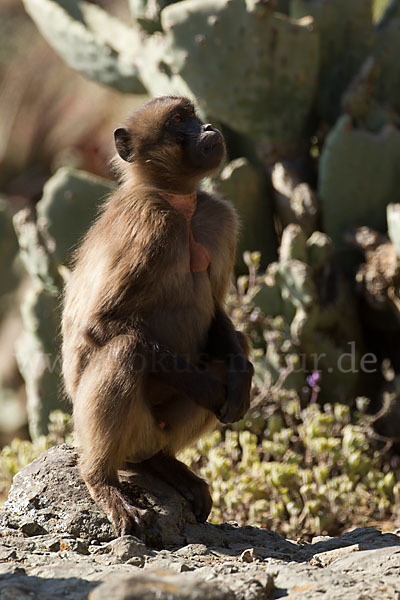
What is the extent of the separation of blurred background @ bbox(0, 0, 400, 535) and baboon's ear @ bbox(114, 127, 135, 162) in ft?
7.57

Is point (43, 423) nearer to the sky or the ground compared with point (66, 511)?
nearer to the ground

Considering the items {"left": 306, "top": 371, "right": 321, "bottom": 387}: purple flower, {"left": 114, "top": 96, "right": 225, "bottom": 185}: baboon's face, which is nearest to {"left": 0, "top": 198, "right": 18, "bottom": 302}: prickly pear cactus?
{"left": 306, "top": 371, "right": 321, "bottom": 387}: purple flower

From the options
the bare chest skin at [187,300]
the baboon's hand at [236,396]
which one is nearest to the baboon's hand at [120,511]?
the baboon's hand at [236,396]

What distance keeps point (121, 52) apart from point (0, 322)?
397 centimetres

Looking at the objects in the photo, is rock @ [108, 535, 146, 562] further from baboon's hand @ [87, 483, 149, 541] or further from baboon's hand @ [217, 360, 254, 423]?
baboon's hand @ [217, 360, 254, 423]

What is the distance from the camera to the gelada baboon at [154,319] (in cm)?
380

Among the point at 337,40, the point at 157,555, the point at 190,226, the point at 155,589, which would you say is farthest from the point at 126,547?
the point at 337,40

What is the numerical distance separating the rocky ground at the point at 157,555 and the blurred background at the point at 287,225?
5.65ft

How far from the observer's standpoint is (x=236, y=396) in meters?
4.11

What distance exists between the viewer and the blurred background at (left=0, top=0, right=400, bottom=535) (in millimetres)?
6109

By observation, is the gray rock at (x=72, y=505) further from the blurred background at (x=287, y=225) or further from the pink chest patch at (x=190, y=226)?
the blurred background at (x=287, y=225)

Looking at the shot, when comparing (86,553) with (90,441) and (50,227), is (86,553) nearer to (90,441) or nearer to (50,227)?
(90,441)

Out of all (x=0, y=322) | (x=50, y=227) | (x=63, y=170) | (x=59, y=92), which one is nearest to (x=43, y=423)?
(x=50, y=227)

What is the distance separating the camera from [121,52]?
767 centimetres
